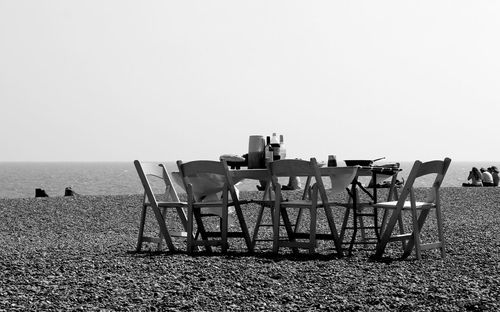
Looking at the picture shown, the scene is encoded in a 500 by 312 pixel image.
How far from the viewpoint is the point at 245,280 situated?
6.39 metres

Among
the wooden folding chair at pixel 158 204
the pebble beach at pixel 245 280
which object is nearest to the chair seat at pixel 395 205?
the pebble beach at pixel 245 280

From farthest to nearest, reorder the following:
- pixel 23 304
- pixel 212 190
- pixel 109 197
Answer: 1. pixel 109 197
2. pixel 212 190
3. pixel 23 304

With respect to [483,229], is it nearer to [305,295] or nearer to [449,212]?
[449,212]

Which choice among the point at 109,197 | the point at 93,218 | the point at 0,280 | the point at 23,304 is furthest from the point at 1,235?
the point at 23,304

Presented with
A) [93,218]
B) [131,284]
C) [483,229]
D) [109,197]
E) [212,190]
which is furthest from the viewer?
[109,197]

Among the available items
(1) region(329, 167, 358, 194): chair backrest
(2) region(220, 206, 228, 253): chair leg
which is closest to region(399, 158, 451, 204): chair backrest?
(1) region(329, 167, 358, 194): chair backrest

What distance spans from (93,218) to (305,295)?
9.26 meters

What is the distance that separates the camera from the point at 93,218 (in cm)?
1457

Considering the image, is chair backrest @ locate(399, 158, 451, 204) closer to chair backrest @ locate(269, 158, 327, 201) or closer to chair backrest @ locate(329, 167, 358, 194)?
chair backrest @ locate(329, 167, 358, 194)

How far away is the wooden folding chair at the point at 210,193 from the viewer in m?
7.94

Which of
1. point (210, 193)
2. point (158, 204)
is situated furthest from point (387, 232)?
point (158, 204)

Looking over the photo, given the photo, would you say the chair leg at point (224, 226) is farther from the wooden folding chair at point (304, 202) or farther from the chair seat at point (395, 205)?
the chair seat at point (395, 205)

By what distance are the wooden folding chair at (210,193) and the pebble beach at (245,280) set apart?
17cm

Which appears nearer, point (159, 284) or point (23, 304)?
point (23, 304)
